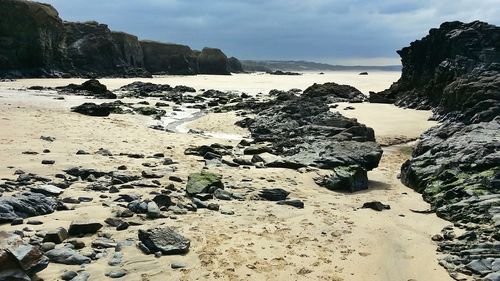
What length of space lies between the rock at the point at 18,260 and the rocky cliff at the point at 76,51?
43.8 metres

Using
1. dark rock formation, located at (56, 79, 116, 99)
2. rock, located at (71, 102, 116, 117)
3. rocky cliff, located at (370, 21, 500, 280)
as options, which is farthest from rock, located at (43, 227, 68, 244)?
dark rock formation, located at (56, 79, 116, 99)

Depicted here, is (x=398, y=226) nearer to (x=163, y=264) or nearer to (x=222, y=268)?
(x=222, y=268)

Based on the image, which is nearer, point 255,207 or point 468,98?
point 255,207

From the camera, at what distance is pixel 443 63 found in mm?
29906

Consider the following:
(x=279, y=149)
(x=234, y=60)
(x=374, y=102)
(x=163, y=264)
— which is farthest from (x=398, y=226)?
(x=234, y=60)

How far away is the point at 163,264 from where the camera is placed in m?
5.75

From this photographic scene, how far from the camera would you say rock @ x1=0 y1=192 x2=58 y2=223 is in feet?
21.5

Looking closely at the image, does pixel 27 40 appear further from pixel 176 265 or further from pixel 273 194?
pixel 176 265

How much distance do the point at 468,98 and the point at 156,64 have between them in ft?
204

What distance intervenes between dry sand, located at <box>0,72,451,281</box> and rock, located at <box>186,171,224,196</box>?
0.61 m


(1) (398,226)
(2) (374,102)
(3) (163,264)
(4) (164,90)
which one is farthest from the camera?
(4) (164,90)

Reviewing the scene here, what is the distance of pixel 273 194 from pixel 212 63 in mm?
71072

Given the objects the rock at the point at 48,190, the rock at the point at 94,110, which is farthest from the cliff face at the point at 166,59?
the rock at the point at 48,190

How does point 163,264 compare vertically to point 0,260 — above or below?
below
